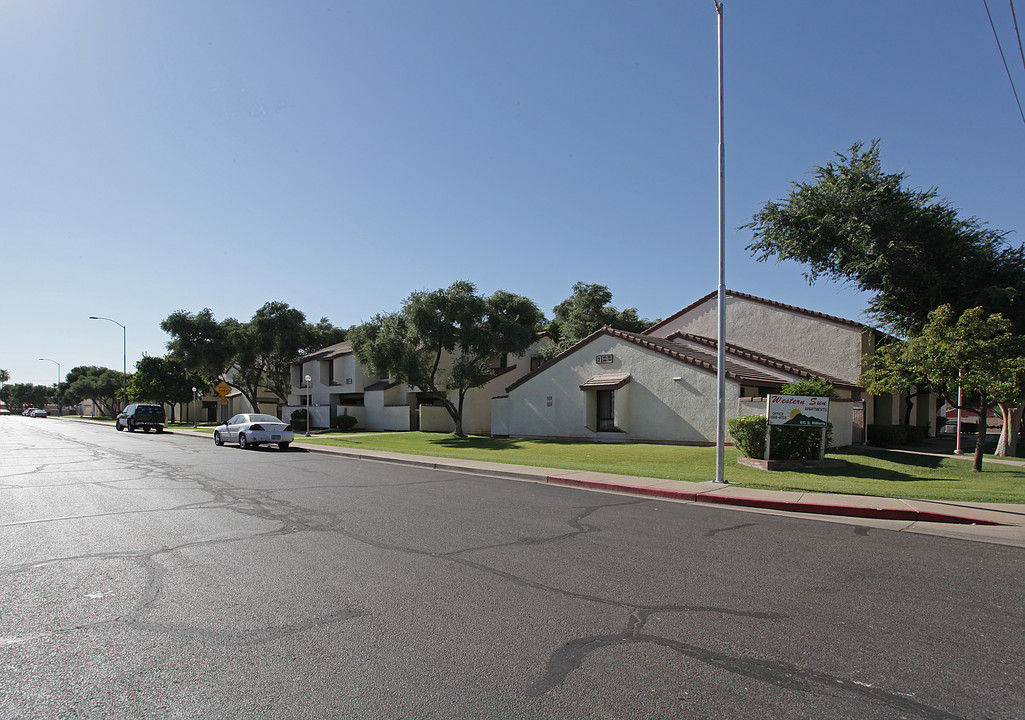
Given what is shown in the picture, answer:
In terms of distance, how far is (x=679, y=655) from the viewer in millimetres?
4293

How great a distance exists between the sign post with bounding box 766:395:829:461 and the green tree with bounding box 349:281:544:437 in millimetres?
16365

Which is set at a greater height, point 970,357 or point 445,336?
point 445,336

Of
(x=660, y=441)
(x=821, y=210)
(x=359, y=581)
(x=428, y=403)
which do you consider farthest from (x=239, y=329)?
(x=359, y=581)

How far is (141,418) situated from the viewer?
4100 cm

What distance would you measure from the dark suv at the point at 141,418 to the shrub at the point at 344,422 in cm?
1173

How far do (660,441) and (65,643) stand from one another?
22.7 meters

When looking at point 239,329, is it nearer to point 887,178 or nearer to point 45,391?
point 887,178

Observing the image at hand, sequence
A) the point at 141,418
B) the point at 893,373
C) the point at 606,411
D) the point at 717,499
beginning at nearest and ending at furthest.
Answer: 1. the point at 717,499
2. the point at 893,373
3. the point at 606,411
4. the point at 141,418

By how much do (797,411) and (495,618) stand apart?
14.2 m

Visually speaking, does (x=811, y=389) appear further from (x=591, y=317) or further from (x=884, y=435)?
(x=591, y=317)

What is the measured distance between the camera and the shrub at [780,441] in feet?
55.8

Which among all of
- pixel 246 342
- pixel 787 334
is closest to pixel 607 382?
pixel 787 334

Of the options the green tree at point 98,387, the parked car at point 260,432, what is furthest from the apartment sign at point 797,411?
the green tree at point 98,387

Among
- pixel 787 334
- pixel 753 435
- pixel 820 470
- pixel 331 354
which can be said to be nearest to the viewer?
pixel 820 470
